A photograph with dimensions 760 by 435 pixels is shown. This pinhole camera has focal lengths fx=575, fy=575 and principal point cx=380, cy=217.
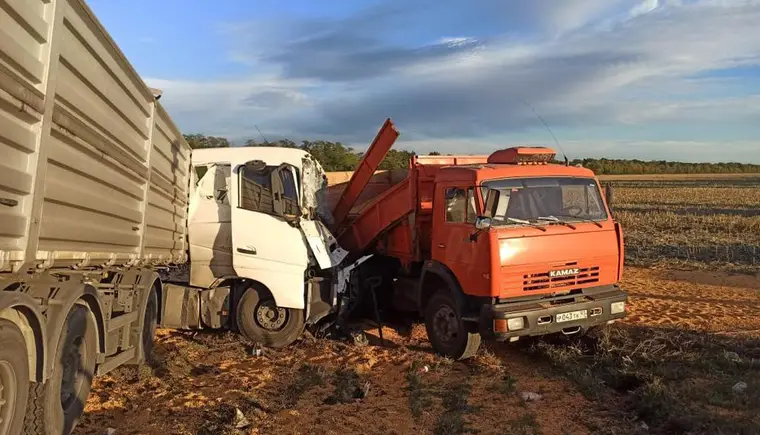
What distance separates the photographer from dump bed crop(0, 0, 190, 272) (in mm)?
2959

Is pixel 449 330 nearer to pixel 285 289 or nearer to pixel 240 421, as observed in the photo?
pixel 285 289

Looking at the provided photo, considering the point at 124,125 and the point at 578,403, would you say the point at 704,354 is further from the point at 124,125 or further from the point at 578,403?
the point at 124,125

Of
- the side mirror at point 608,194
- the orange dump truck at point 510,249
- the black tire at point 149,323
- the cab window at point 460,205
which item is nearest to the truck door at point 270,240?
the black tire at point 149,323

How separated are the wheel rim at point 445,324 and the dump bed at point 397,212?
41.4 inches

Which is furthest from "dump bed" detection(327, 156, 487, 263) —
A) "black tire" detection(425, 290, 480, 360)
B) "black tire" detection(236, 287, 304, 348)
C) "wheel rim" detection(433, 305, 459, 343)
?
"black tire" detection(236, 287, 304, 348)

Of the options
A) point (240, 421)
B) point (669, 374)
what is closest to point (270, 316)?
point (240, 421)

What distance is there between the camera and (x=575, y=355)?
7.11 m

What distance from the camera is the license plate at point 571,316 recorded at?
659cm

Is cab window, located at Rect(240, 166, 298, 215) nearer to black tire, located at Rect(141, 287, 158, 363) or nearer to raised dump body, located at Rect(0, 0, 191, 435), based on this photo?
black tire, located at Rect(141, 287, 158, 363)

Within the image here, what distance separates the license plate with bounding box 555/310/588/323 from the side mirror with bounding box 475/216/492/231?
132 cm

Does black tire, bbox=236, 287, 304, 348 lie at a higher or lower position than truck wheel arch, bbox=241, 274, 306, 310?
lower

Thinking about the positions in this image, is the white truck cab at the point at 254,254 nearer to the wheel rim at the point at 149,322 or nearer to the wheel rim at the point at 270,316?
the wheel rim at the point at 270,316

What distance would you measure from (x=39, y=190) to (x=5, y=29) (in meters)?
0.89

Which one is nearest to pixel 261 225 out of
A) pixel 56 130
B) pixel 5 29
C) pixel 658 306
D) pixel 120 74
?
pixel 120 74
